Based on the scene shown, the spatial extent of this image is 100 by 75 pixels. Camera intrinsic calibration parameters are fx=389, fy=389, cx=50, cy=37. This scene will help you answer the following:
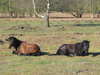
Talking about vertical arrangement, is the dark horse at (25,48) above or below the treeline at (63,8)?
above

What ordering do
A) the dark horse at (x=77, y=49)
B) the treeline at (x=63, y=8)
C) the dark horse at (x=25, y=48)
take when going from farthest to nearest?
the treeline at (x=63, y=8) < the dark horse at (x=77, y=49) < the dark horse at (x=25, y=48)

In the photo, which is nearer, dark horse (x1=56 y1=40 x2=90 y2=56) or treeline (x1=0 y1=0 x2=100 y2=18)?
dark horse (x1=56 y1=40 x2=90 y2=56)

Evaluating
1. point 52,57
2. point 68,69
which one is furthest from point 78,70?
point 52,57

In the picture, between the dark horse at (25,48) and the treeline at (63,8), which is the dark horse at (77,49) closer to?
the dark horse at (25,48)

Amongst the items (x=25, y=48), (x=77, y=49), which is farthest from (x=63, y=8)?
(x=25, y=48)

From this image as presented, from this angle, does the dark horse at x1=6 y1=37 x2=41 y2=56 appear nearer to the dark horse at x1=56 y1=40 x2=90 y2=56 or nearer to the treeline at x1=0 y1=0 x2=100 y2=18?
the dark horse at x1=56 y1=40 x2=90 y2=56

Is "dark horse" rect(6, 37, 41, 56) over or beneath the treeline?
over

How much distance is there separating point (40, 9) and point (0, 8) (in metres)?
28.4

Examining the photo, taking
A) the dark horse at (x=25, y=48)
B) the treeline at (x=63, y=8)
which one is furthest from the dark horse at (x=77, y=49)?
the treeline at (x=63, y=8)

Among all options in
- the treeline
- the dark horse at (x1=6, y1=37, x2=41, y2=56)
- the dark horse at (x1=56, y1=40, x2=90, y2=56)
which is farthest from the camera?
the treeline

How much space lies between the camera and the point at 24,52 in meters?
15.2

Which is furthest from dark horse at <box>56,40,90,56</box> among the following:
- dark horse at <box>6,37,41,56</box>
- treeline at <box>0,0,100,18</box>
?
treeline at <box>0,0,100,18</box>

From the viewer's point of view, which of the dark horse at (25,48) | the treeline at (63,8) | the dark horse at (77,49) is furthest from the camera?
the treeline at (63,8)

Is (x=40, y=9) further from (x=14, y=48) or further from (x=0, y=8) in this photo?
(x=14, y=48)
